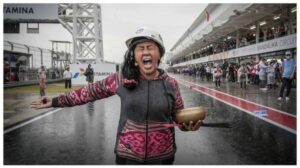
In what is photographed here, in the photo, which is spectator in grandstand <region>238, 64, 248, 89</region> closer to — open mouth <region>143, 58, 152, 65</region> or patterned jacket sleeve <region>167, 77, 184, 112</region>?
patterned jacket sleeve <region>167, 77, 184, 112</region>

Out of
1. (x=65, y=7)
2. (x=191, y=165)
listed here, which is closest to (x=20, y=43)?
(x=65, y=7)

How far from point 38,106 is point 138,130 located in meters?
0.84

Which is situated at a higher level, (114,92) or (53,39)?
(53,39)

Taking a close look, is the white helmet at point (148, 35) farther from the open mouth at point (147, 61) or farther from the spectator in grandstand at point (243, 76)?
the spectator in grandstand at point (243, 76)

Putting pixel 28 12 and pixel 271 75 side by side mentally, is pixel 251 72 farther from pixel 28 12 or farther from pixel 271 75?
pixel 28 12

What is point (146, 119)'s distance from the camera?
2312 millimetres

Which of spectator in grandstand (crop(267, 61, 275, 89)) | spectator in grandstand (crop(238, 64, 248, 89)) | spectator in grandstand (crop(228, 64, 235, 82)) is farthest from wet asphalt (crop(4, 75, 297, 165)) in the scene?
spectator in grandstand (crop(228, 64, 235, 82))

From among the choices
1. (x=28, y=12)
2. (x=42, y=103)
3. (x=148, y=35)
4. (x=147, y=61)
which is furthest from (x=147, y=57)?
(x=28, y=12)

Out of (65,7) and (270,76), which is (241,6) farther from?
(65,7)

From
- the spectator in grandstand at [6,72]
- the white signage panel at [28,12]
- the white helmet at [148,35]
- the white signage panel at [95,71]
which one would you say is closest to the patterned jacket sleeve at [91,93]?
the white helmet at [148,35]

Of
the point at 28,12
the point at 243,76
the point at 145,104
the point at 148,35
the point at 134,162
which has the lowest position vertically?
the point at 134,162

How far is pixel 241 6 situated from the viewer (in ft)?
61.7

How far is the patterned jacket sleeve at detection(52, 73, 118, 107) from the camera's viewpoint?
8.05ft

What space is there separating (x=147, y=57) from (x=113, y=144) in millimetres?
3226
